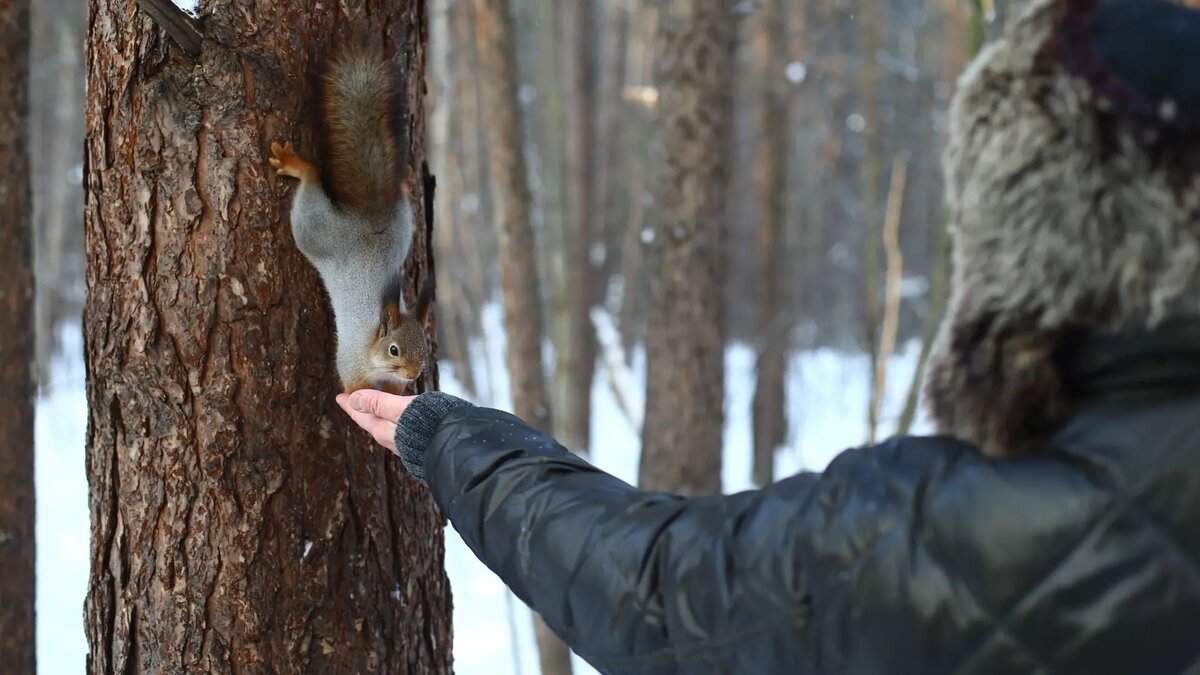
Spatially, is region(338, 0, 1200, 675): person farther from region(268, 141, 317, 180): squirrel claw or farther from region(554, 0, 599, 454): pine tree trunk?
region(554, 0, 599, 454): pine tree trunk

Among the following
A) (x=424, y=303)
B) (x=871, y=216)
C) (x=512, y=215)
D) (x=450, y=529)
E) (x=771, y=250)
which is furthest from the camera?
(x=771, y=250)

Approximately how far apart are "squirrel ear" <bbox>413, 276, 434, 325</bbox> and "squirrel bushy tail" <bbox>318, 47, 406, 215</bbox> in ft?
0.64

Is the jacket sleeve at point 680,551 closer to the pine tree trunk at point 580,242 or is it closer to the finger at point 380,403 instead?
the finger at point 380,403

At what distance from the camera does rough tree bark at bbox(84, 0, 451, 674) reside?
1.87 m

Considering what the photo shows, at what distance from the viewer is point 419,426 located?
160 cm

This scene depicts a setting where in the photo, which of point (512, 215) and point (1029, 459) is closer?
point (1029, 459)

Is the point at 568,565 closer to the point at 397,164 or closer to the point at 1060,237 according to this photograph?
the point at 1060,237

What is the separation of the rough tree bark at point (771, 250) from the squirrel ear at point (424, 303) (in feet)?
18.4

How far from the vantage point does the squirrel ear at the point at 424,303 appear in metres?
2.11

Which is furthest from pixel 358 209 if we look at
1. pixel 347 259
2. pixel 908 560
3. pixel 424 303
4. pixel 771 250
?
pixel 771 250

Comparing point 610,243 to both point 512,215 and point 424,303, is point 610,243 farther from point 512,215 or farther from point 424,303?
point 424,303

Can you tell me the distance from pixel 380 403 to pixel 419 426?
0.18 meters

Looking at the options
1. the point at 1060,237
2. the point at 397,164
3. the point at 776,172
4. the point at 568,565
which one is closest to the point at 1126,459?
the point at 1060,237

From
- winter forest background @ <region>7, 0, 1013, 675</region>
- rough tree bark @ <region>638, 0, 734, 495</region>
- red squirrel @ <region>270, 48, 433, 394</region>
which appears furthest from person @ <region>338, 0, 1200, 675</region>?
rough tree bark @ <region>638, 0, 734, 495</region>
